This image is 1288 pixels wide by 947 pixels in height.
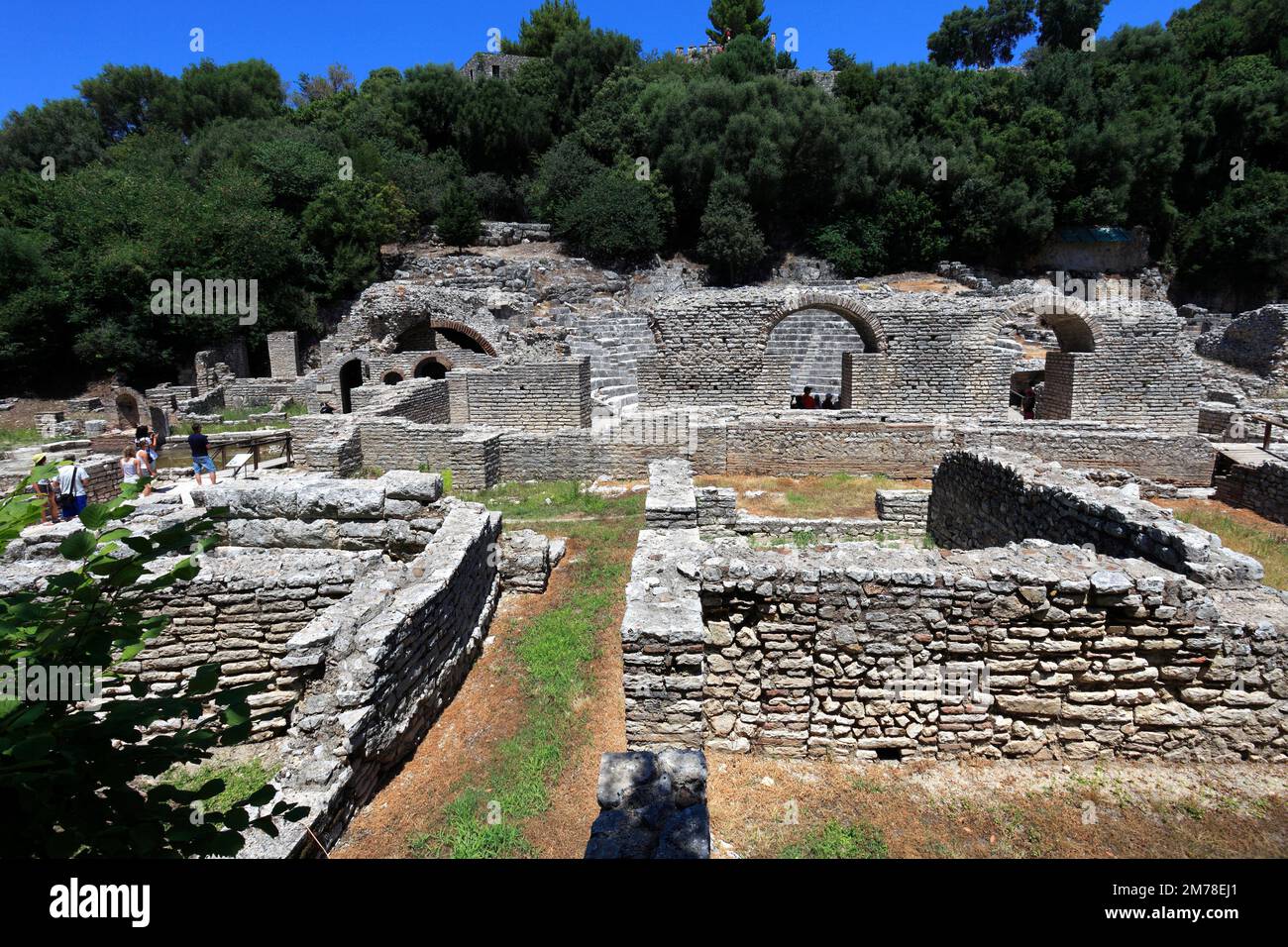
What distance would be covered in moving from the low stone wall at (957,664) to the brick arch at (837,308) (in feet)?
38.5

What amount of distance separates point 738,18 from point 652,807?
57.7 metres

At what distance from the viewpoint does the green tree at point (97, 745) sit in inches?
61.4

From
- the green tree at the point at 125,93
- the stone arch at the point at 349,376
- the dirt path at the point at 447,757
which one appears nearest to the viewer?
the dirt path at the point at 447,757

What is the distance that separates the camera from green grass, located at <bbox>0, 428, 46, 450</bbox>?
18.2 metres

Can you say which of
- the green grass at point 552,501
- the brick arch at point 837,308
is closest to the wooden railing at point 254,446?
the green grass at point 552,501

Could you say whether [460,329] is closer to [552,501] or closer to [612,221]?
[612,221]

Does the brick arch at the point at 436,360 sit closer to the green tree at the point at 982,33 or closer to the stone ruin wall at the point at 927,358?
the stone ruin wall at the point at 927,358

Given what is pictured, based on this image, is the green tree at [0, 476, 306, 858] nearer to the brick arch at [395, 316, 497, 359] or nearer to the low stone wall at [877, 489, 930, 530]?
the low stone wall at [877, 489, 930, 530]

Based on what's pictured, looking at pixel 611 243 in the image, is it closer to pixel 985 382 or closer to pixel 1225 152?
pixel 985 382

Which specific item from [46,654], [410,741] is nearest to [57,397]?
[410,741]

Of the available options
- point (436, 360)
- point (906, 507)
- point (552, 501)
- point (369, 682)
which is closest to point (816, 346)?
point (436, 360)

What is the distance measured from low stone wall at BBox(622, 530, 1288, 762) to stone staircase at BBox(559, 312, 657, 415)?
547 inches

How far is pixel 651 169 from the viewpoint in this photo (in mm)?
35656
